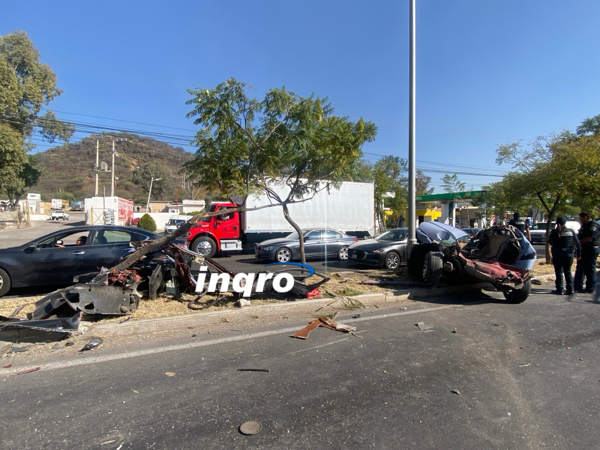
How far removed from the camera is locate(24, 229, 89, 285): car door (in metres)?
7.36

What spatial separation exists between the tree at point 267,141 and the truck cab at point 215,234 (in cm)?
675

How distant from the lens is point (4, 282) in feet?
23.8

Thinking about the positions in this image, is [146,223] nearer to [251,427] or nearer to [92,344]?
[92,344]

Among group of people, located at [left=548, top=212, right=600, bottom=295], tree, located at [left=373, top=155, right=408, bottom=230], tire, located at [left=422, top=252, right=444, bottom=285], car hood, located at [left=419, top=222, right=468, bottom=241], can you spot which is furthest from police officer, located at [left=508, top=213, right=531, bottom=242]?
tree, located at [left=373, top=155, right=408, bottom=230]

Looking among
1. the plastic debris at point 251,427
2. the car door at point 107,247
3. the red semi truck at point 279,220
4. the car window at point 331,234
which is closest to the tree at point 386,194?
the red semi truck at point 279,220

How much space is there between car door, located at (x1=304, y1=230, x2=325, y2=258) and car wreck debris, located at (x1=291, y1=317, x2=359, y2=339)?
26.7 ft

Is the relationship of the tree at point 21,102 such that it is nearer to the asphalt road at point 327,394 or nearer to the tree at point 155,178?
the asphalt road at point 327,394

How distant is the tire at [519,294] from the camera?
700 cm

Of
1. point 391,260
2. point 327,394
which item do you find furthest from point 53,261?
point 391,260

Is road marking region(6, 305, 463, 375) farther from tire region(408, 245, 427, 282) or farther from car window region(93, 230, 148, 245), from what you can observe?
car window region(93, 230, 148, 245)

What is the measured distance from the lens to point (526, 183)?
445 inches

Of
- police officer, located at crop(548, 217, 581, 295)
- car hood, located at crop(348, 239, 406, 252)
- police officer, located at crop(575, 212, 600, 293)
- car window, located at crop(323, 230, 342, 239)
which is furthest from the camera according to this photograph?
car window, located at crop(323, 230, 342, 239)

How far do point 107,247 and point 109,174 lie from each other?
74658 mm

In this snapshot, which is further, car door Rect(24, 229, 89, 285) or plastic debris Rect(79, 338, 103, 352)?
car door Rect(24, 229, 89, 285)
